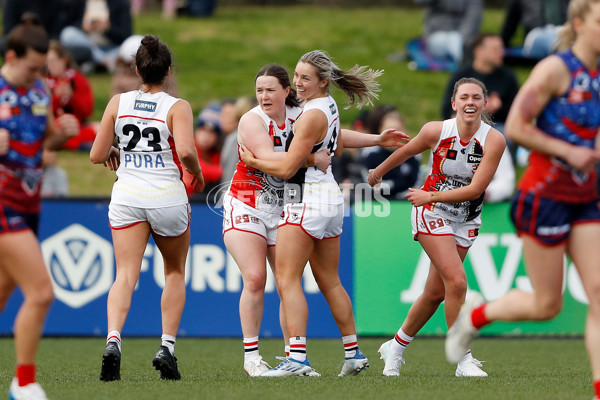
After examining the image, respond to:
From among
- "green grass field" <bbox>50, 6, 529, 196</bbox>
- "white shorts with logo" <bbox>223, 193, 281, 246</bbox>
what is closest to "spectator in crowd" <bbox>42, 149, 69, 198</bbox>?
"green grass field" <bbox>50, 6, 529, 196</bbox>

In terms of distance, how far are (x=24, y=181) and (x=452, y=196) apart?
3013 millimetres

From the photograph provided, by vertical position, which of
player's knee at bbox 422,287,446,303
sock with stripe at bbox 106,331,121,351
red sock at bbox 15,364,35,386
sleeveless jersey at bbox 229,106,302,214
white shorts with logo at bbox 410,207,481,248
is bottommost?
sock with stripe at bbox 106,331,121,351

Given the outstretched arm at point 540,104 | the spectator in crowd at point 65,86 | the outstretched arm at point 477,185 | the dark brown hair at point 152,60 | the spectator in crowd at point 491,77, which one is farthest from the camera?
the spectator in crowd at point 491,77

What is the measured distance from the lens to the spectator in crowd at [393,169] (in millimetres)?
10383

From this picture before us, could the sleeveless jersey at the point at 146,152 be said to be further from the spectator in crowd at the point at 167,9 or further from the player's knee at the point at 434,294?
the spectator in crowd at the point at 167,9

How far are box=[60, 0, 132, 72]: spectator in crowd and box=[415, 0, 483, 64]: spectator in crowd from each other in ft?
17.1

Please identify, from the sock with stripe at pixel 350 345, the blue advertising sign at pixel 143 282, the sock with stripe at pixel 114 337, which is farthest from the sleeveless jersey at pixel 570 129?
the blue advertising sign at pixel 143 282

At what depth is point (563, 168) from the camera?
5117 millimetres

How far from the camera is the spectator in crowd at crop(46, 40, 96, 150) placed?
11.2 meters

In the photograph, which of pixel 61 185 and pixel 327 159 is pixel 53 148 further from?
pixel 61 185

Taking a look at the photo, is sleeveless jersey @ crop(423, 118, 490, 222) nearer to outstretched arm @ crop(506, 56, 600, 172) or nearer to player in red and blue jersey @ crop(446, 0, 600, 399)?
player in red and blue jersey @ crop(446, 0, 600, 399)

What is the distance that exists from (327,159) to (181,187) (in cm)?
102

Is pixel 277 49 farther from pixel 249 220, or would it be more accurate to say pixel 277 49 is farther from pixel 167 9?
pixel 249 220

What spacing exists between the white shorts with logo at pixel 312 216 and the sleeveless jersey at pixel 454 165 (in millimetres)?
819
